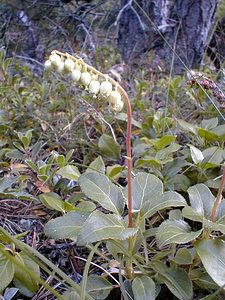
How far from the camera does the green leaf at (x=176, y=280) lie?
37.3 inches

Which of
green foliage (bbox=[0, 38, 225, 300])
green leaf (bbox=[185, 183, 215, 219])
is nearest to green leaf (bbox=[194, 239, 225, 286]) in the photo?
green foliage (bbox=[0, 38, 225, 300])

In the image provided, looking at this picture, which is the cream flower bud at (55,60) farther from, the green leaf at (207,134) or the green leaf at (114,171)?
the green leaf at (207,134)

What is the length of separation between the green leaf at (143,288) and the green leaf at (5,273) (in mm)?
293

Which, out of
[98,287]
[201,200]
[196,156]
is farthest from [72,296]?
[196,156]

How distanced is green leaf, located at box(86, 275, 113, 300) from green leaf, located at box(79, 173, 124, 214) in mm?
179

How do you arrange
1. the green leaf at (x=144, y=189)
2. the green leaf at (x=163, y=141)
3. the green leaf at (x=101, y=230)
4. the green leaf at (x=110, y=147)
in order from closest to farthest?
the green leaf at (x=101, y=230)
the green leaf at (x=144, y=189)
the green leaf at (x=163, y=141)
the green leaf at (x=110, y=147)

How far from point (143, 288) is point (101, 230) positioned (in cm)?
17

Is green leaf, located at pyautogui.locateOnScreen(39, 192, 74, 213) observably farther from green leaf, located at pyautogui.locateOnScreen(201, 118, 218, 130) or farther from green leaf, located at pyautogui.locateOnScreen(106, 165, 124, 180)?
green leaf, located at pyautogui.locateOnScreen(201, 118, 218, 130)

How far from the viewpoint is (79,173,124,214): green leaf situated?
41.8 inches

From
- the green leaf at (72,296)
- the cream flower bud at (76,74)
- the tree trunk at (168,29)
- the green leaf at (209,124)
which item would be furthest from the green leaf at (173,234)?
the tree trunk at (168,29)

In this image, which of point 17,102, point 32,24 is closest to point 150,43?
point 32,24

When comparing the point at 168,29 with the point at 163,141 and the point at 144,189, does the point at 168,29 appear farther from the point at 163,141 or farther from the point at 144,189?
the point at 144,189

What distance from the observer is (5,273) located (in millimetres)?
943

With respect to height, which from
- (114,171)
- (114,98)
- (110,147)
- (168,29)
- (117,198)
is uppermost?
(114,98)
